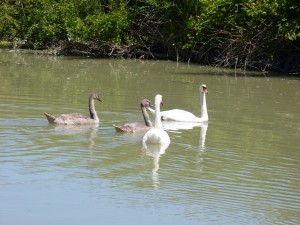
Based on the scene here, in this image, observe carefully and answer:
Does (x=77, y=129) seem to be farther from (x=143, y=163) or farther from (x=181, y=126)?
(x=143, y=163)

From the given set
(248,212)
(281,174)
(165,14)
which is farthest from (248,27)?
(248,212)

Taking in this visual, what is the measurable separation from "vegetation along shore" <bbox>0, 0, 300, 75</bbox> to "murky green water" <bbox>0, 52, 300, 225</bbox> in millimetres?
7679

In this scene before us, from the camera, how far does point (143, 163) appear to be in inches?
444

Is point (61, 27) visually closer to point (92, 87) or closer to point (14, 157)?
point (92, 87)

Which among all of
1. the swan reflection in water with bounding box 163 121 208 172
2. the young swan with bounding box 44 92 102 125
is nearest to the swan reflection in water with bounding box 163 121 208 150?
the swan reflection in water with bounding box 163 121 208 172

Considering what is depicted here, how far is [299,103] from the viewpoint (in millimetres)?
19531

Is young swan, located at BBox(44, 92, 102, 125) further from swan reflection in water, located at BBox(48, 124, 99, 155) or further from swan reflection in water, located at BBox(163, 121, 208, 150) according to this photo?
swan reflection in water, located at BBox(163, 121, 208, 150)

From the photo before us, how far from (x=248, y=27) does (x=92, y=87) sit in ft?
31.5

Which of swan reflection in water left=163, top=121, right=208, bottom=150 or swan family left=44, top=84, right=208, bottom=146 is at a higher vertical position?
swan family left=44, top=84, right=208, bottom=146

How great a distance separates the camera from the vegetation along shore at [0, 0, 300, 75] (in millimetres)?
28453

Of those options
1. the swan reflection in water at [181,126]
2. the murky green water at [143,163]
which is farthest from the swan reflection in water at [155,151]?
the swan reflection in water at [181,126]

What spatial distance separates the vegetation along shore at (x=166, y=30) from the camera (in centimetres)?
2845

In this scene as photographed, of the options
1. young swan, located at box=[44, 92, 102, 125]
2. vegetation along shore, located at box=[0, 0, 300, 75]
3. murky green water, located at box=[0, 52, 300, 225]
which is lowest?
murky green water, located at box=[0, 52, 300, 225]

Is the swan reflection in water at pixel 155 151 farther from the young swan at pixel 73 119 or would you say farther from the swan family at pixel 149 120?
the young swan at pixel 73 119
